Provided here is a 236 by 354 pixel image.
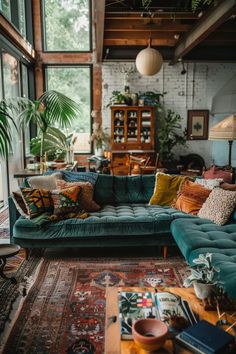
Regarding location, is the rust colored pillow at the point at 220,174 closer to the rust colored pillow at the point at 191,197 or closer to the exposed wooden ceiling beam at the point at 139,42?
the rust colored pillow at the point at 191,197

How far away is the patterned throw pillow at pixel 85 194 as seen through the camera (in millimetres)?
3721

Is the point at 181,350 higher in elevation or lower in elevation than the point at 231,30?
lower

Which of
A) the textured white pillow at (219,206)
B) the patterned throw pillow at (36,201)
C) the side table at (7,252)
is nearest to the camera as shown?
the side table at (7,252)

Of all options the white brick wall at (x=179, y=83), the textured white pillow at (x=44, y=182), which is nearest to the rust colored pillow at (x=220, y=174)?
the textured white pillow at (x=44, y=182)

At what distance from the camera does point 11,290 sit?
2771 mm

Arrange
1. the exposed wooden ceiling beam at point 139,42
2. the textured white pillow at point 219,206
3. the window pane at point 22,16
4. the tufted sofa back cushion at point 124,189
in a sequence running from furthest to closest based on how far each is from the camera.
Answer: the window pane at point 22,16, the exposed wooden ceiling beam at point 139,42, the tufted sofa back cushion at point 124,189, the textured white pillow at point 219,206

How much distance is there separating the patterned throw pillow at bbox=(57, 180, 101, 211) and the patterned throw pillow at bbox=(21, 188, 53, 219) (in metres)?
0.26

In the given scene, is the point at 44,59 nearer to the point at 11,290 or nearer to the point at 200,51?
the point at 200,51

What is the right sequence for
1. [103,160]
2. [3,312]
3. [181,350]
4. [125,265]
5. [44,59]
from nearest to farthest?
[181,350]
[3,312]
[125,265]
[103,160]
[44,59]

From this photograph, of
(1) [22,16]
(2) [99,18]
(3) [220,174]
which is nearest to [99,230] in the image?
(3) [220,174]

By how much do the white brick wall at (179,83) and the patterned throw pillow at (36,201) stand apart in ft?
14.6

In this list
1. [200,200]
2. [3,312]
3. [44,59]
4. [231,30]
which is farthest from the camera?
[44,59]

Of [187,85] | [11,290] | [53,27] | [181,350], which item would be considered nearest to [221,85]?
[187,85]

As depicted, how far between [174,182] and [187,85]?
441cm
